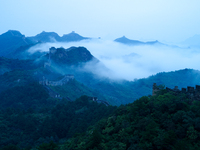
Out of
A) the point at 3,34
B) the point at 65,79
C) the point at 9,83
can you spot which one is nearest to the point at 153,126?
the point at 65,79

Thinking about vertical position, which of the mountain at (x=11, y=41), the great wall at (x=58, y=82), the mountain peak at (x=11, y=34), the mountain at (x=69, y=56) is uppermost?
the mountain peak at (x=11, y=34)

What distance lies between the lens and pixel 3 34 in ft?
573

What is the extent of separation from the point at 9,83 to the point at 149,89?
51.5m

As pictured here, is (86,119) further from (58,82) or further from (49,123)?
(58,82)

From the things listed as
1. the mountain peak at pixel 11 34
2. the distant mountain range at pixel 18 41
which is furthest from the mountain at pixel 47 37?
the mountain peak at pixel 11 34

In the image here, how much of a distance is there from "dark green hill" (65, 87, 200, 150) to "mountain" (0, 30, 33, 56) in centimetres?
14003

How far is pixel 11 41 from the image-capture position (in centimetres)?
15975

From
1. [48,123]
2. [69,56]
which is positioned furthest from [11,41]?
[48,123]

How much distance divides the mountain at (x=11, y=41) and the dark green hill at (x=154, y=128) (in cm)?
14003

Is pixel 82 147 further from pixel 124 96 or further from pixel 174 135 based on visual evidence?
pixel 124 96

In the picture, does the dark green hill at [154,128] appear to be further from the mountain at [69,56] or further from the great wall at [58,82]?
the mountain at [69,56]

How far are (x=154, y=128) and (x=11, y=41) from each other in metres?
164

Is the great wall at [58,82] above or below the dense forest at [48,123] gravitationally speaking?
above

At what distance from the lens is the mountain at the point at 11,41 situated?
146m
